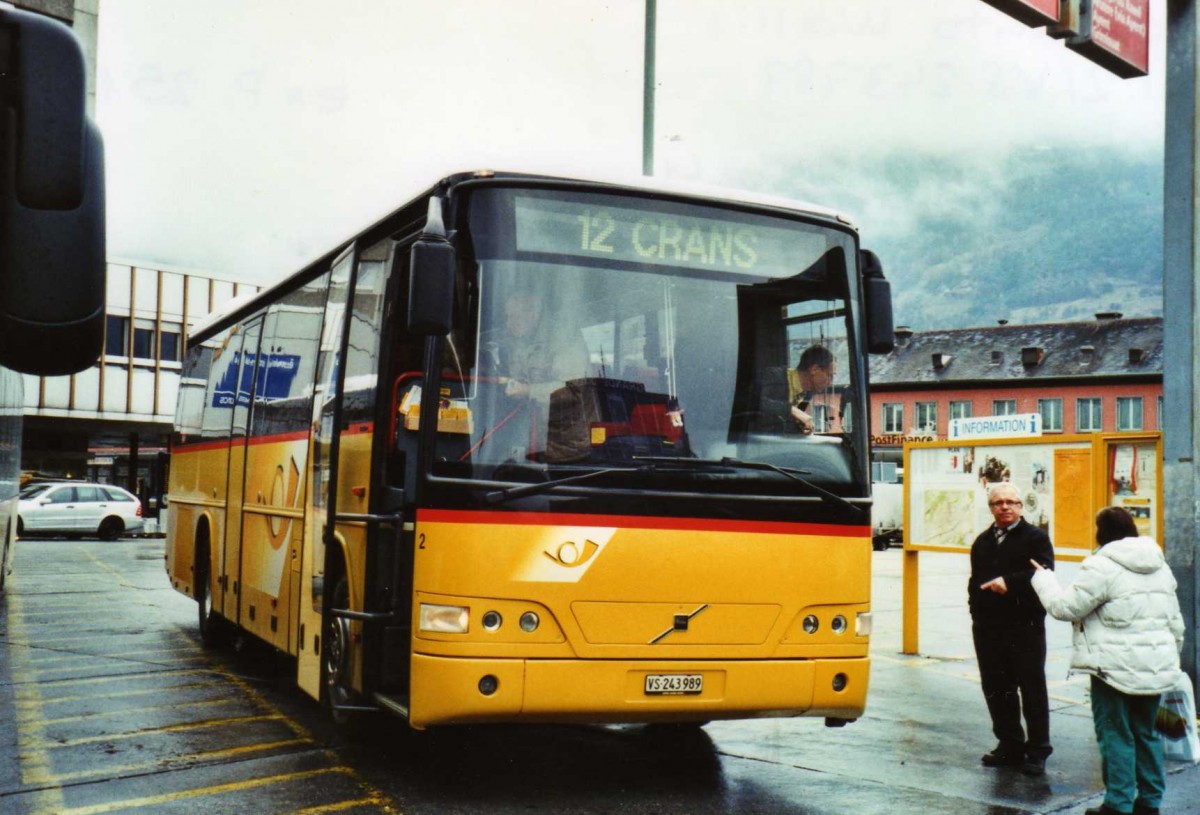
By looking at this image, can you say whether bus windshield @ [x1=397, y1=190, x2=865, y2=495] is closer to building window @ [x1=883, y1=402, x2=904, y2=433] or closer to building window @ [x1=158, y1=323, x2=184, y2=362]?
building window @ [x1=158, y1=323, x2=184, y2=362]

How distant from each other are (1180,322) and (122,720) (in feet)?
26.8

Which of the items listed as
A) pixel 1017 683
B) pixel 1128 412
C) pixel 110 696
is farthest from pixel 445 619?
pixel 1128 412

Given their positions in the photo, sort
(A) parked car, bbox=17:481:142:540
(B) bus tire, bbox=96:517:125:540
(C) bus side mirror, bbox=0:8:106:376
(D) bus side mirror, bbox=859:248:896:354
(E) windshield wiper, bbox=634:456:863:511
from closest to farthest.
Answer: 1. (C) bus side mirror, bbox=0:8:106:376
2. (E) windshield wiper, bbox=634:456:863:511
3. (D) bus side mirror, bbox=859:248:896:354
4. (A) parked car, bbox=17:481:142:540
5. (B) bus tire, bbox=96:517:125:540

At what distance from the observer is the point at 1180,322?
9.69 m

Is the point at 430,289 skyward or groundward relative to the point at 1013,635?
skyward

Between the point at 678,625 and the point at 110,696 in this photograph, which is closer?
the point at 678,625

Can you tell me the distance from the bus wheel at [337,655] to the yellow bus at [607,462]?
0.07ft

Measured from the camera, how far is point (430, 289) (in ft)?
19.7

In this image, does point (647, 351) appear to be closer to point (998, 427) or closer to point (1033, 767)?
point (1033, 767)

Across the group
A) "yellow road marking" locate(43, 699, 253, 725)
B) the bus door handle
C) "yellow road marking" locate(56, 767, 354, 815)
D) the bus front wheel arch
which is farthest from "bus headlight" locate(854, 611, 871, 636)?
the bus front wheel arch

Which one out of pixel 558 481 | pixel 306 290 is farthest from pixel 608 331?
pixel 306 290

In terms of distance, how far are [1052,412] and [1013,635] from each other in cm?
7277

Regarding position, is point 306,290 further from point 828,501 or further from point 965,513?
point 965,513

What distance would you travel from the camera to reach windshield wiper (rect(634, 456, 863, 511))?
659 cm
